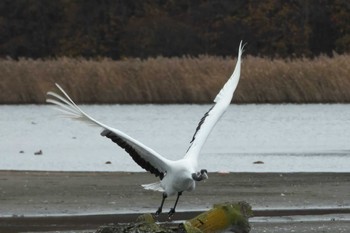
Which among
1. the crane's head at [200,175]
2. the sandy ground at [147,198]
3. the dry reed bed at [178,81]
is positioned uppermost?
the crane's head at [200,175]

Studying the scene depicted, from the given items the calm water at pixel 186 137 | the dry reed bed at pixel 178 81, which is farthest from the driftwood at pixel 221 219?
the dry reed bed at pixel 178 81

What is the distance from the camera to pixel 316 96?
39.0 metres

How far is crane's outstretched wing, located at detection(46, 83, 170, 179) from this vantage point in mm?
12820

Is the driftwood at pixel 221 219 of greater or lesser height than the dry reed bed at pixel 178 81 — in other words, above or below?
above

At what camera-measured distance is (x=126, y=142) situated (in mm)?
13664

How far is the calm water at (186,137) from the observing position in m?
23.0

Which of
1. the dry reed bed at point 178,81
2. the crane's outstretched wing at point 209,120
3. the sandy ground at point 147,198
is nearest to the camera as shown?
the crane's outstretched wing at point 209,120

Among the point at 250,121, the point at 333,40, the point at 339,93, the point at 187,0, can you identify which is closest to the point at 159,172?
the point at 250,121

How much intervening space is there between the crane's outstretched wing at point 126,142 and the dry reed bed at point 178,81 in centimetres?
2486

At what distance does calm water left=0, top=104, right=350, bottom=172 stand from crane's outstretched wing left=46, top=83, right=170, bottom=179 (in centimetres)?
719

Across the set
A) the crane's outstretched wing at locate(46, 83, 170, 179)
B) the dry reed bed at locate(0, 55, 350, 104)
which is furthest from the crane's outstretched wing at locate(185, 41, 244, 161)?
the dry reed bed at locate(0, 55, 350, 104)

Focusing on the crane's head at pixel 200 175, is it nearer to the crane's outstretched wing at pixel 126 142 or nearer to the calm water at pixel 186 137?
the crane's outstretched wing at pixel 126 142

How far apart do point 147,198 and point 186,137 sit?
40.3 feet

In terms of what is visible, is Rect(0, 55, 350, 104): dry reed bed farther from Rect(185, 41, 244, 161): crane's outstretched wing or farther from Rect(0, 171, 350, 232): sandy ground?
Rect(185, 41, 244, 161): crane's outstretched wing
